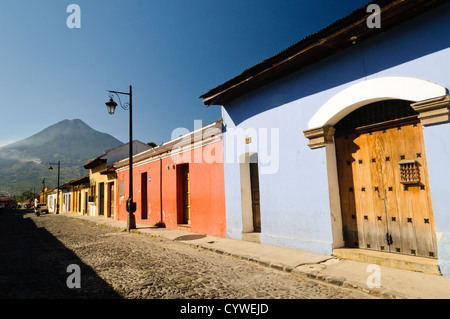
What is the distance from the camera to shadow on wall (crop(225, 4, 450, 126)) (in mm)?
4262

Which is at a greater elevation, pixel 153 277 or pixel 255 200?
pixel 255 200

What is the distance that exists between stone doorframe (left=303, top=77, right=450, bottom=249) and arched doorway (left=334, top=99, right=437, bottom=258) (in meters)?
0.21

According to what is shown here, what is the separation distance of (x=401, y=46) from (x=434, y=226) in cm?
303

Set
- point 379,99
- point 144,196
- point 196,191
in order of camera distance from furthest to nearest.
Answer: point 144,196 < point 196,191 < point 379,99

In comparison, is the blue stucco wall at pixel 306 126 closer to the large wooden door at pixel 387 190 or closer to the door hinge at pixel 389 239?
the large wooden door at pixel 387 190

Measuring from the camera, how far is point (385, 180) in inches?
196

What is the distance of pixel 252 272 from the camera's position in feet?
15.6

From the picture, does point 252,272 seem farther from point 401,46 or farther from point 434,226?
point 401,46

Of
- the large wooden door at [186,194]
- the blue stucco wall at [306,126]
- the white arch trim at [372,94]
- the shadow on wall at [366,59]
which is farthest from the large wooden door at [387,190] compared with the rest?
the large wooden door at [186,194]

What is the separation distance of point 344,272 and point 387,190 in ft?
5.81

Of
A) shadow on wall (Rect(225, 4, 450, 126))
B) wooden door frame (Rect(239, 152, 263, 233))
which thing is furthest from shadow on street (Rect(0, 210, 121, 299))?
shadow on wall (Rect(225, 4, 450, 126))

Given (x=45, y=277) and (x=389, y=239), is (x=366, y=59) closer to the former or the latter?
(x=389, y=239)

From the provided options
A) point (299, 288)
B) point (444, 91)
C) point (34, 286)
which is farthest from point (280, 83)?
point (34, 286)

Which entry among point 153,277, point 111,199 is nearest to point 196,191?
point 153,277
